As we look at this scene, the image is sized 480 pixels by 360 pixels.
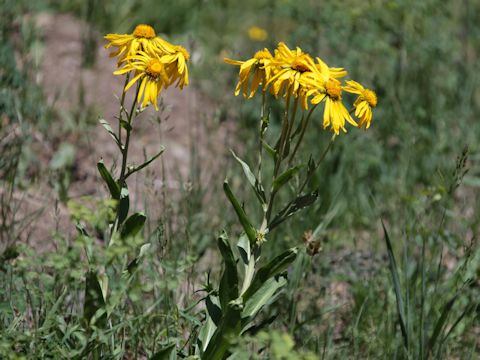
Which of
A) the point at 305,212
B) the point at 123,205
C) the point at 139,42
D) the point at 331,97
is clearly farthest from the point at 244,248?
the point at 305,212

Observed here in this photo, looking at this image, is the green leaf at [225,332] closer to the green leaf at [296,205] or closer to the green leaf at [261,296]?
the green leaf at [261,296]

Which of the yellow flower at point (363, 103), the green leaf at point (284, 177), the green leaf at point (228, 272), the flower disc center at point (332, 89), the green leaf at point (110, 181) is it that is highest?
the flower disc center at point (332, 89)

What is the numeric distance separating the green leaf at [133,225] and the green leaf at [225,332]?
0.33 m

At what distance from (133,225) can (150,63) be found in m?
0.45

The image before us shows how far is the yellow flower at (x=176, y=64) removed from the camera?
2051 mm

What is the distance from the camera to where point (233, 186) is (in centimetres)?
387

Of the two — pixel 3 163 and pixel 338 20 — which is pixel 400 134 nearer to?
pixel 338 20

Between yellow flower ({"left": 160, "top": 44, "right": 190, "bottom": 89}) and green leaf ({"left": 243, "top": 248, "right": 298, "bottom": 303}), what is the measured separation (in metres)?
0.55

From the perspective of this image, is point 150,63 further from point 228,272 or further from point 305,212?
point 305,212

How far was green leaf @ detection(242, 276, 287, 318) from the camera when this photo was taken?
2.11 metres

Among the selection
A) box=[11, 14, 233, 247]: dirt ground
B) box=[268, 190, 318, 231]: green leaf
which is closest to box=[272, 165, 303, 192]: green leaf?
box=[268, 190, 318, 231]: green leaf

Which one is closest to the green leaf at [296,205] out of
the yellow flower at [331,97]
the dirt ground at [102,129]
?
the yellow flower at [331,97]

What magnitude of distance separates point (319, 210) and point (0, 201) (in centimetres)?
140

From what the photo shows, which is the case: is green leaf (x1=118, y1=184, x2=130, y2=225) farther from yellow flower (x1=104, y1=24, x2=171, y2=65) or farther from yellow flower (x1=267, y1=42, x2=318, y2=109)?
yellow flower (x1=267, y1=42, x2=318, y2=109)
